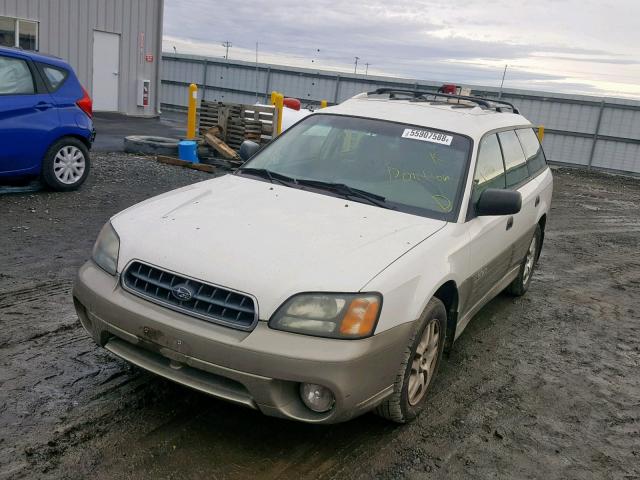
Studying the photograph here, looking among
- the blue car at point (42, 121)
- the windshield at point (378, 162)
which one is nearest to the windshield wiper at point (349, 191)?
the windshield at point (378, 162)

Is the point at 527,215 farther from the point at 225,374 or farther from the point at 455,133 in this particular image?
the point at 225,374

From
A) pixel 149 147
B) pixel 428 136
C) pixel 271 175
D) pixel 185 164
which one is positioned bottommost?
pixel 185 164

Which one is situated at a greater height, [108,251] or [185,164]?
[108,251]

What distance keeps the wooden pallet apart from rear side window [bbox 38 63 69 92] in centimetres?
477

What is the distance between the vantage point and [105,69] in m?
17.3

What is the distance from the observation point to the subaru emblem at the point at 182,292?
289 centimetres

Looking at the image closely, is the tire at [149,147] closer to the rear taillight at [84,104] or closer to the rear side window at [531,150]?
the rear taillight at [84,104]

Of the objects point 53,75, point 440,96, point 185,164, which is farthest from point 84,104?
point 440,96

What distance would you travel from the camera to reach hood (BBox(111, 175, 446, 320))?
2865mm

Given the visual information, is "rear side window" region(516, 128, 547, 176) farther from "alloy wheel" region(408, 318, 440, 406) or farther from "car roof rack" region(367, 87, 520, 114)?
"alloy wheel" region(408, 318, 440, 406)

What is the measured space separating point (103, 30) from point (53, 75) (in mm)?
10287

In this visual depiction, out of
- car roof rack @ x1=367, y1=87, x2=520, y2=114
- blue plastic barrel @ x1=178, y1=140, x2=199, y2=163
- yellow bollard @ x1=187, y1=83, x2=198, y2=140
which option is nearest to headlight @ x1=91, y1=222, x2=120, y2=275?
car roof rack @ x1=367, y1=87, x2=520, y2=114

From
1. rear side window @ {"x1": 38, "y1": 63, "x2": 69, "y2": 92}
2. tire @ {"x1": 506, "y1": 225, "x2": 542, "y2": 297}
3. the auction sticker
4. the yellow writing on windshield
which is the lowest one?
tire @ {"x1": 506, "y1": 225, "x2": 542, "y2": 297}

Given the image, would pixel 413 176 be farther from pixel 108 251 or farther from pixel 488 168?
pixel 108 251
